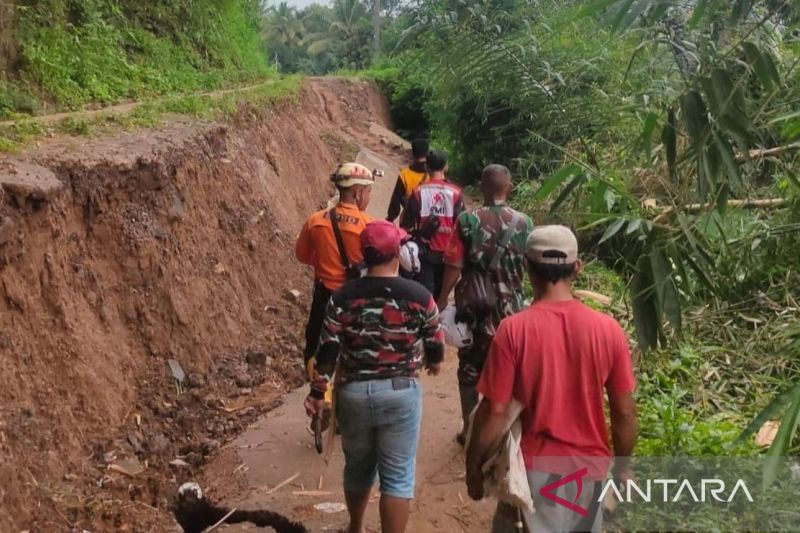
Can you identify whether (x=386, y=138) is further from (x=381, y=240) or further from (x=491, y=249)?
(x=381, y=240)

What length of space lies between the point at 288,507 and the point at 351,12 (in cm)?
4353

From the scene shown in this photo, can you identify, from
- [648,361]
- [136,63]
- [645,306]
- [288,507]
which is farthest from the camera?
[136,63]

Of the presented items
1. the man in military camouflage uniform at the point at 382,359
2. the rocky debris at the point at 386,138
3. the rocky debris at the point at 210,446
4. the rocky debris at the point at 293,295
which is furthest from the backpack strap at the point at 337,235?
the rocky debris at the point at 386,138

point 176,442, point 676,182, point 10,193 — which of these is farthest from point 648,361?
point 10,193

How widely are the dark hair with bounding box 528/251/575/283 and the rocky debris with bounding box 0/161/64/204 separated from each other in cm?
357

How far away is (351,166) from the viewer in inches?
197

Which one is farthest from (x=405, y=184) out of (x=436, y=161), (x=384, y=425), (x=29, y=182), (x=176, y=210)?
(x=384, y=425)

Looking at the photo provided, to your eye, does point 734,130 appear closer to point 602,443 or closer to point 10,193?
point 602,443

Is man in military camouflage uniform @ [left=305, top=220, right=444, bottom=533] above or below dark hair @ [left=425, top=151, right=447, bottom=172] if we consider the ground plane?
below

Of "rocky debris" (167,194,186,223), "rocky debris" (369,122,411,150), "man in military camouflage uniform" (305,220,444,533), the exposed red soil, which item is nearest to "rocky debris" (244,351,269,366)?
the exposed red soil

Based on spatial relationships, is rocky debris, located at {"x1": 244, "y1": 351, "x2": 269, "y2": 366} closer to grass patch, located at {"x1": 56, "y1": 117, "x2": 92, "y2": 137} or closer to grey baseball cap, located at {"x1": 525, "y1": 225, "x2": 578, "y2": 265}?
grass patch, located at {"x1": 56, "y1": 117, "x2": 92, "y2": 137}

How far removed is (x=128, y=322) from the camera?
19.9 feet

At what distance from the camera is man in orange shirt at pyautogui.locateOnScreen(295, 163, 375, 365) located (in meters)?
4.99

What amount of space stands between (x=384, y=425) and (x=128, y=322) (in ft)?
9.95
